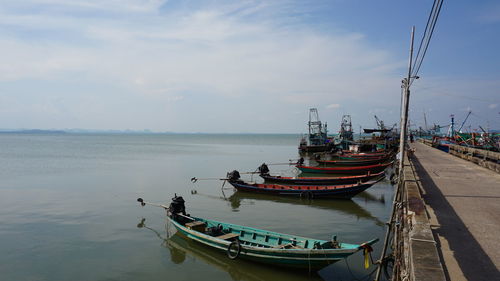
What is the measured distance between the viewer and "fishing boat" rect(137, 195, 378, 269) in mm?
10766

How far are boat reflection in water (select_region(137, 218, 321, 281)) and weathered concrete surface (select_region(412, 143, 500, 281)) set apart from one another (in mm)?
4874

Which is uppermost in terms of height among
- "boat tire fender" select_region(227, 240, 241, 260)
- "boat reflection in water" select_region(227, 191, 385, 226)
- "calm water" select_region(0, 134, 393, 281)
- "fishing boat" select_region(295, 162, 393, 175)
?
"fishing boat" select_region(295, 162, 393, 175)

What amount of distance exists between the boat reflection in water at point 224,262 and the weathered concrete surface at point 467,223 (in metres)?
4.87

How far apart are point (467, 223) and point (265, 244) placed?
277 inches

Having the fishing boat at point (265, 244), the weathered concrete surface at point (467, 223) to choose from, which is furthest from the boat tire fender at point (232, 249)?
the weathered concrete surface at point (467, 223)

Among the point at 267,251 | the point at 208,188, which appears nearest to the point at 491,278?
the point at 267,251

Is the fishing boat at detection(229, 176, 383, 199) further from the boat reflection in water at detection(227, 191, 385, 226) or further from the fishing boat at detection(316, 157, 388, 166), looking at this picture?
the fishing boat at detection(316, 157, 388, 166)

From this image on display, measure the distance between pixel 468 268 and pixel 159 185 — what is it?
96.3 ft

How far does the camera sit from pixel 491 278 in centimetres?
587

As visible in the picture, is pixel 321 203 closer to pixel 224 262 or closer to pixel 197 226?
pixel 197 226

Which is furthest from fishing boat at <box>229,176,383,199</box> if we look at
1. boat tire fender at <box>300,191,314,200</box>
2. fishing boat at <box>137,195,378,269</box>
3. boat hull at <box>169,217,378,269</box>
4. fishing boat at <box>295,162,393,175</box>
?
fishing boat at <box>295,162,393,175</box>

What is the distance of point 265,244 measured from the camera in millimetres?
12914

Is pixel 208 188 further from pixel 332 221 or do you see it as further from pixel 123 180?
pixel 332 221

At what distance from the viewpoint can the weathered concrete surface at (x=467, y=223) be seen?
633 centimetres
